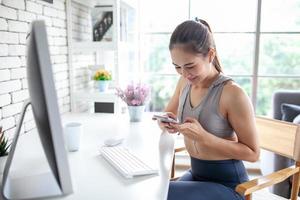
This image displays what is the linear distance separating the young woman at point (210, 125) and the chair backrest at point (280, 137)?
378 mm

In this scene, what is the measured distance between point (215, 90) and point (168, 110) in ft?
1.49

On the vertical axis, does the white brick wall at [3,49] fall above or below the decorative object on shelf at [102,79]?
above

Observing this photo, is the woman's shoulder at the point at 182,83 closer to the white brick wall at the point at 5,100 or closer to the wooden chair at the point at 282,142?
the wooden chair at the point at 282,142

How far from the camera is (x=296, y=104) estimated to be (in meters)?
2.52

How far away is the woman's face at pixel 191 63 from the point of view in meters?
1.26

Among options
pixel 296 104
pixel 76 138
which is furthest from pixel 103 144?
pixel 296 104

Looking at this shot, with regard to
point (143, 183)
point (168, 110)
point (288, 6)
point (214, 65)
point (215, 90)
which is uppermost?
point (288, 6)

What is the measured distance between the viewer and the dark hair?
4.10 ft

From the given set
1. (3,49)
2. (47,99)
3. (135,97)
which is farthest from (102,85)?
(47,99)

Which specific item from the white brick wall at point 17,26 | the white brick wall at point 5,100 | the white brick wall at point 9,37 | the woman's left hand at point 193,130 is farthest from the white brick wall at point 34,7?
the woman's left hand at point 193,130

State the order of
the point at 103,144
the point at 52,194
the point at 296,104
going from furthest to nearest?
1. the point at 296,104
2. the point at 103,144
3. the point at 52,194

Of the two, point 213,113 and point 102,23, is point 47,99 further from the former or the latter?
point 102,23

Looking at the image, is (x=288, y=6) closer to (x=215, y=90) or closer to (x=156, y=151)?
(x=215, y=90)

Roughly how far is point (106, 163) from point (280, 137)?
100cm
